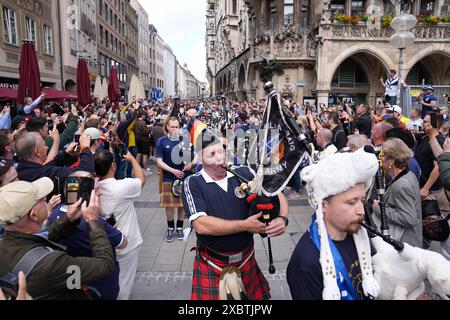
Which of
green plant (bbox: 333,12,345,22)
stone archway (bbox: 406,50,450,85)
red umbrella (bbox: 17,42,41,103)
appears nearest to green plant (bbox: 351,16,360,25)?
green plant (bbox: 333,12,345,22)

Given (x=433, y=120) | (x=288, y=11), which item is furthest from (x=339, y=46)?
(x=433, y=120)

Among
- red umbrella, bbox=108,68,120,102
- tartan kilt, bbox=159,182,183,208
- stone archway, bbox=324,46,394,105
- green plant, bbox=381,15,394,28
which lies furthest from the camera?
stone archway, bbox=324,46,394,105

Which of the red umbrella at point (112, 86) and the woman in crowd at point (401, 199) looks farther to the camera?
the red umbrella at point (112, 86)

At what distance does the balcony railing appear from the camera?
914 inches

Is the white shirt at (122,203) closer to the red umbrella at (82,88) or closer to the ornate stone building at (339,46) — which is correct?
the red umbrella at (82,88)

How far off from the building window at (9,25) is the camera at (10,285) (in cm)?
2096

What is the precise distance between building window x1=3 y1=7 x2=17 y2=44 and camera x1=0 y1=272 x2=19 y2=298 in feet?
68.8

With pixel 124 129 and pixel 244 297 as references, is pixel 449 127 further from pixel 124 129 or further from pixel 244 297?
pixel 124 129

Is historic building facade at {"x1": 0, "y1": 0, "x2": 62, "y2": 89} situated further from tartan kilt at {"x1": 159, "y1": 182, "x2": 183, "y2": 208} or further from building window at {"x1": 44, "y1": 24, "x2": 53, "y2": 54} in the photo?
tartan kilt at {"x1": 159, "y1": 182, "x2": 183, "y2": 208}

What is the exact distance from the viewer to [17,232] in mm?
2023

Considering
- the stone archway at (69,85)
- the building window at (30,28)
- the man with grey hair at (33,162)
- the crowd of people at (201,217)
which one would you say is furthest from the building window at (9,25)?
the man with grey hair at (33,162)

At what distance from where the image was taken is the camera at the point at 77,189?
2.38 meters
